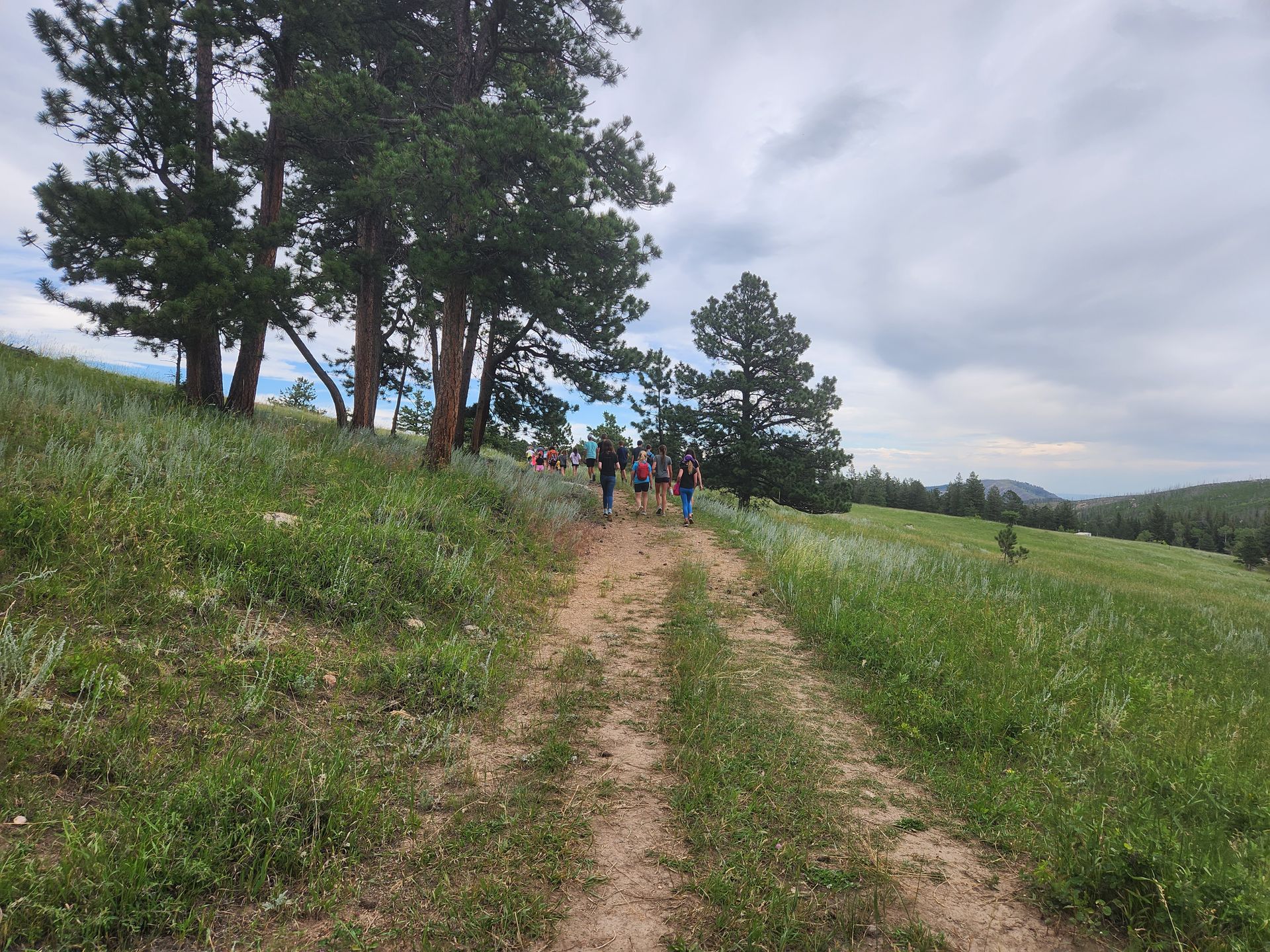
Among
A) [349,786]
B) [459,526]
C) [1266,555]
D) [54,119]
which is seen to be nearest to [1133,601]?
[459,526]

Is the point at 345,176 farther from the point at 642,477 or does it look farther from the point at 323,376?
the point at 642,477

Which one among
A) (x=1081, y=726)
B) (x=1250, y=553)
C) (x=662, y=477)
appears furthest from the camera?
(x=1250, y=553)

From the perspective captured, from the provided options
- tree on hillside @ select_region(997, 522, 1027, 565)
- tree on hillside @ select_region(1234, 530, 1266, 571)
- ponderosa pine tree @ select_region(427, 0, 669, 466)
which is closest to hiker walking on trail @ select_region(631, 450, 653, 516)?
ponderosa pine tree @ select_region(427, 0, 669, 466)

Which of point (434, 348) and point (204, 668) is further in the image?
point (434, 348)

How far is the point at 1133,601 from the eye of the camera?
11555mm

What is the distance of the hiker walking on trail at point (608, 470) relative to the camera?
47.8 feet

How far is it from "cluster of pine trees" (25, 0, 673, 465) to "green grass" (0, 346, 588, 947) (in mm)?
4232

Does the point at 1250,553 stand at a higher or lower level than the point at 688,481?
lower

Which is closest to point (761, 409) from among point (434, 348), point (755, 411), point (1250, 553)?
point (755, 411)

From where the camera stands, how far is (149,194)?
10164 millimetres

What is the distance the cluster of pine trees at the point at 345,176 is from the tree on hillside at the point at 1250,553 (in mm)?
58319

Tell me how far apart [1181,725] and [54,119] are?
19.2 m

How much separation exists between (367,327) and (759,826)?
15.6m

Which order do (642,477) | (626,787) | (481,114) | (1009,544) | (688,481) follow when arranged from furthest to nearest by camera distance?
Result: (1009,544) → (642,477) → (688,481) → (481,114) → (626,787)
